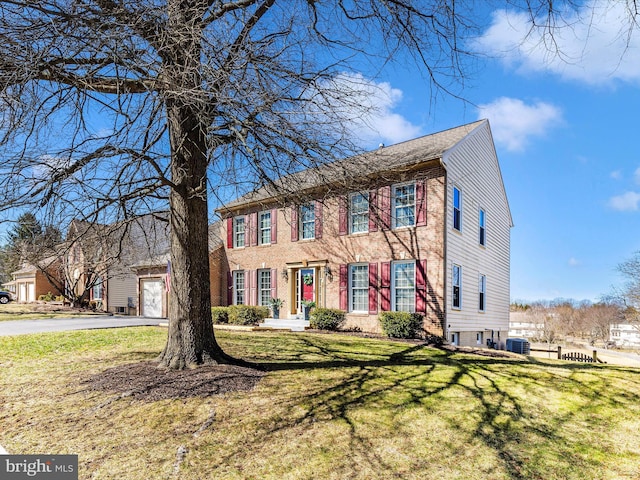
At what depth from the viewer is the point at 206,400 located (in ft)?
17.7

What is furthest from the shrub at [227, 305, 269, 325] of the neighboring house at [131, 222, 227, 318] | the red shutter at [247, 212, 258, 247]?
the neighboring house at [131, 222, 227, 318]

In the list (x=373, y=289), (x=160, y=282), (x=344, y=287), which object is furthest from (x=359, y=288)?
(x=160, y=282)

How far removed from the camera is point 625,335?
35562 mm

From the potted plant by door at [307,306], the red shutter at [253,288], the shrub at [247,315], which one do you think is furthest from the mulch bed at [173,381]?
the red shutter at [253,288]

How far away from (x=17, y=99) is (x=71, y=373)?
4.67 metres

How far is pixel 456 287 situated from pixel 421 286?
5.13ft

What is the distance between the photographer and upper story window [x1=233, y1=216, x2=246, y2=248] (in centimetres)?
2052

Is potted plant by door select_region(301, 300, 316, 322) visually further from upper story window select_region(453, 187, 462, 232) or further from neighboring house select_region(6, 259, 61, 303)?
neighboring house select_region(6, 259, 61, 303)

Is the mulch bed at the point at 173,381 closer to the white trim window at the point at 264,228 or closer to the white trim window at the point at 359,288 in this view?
the white trim window at the point at 359,288

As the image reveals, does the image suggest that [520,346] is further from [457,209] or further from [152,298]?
[152,298]

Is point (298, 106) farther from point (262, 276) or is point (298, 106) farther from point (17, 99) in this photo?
point (262, 276)

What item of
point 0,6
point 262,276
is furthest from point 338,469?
point 262,276

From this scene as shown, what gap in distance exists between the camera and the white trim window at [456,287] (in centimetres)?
1405

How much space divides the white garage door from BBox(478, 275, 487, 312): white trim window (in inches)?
671
